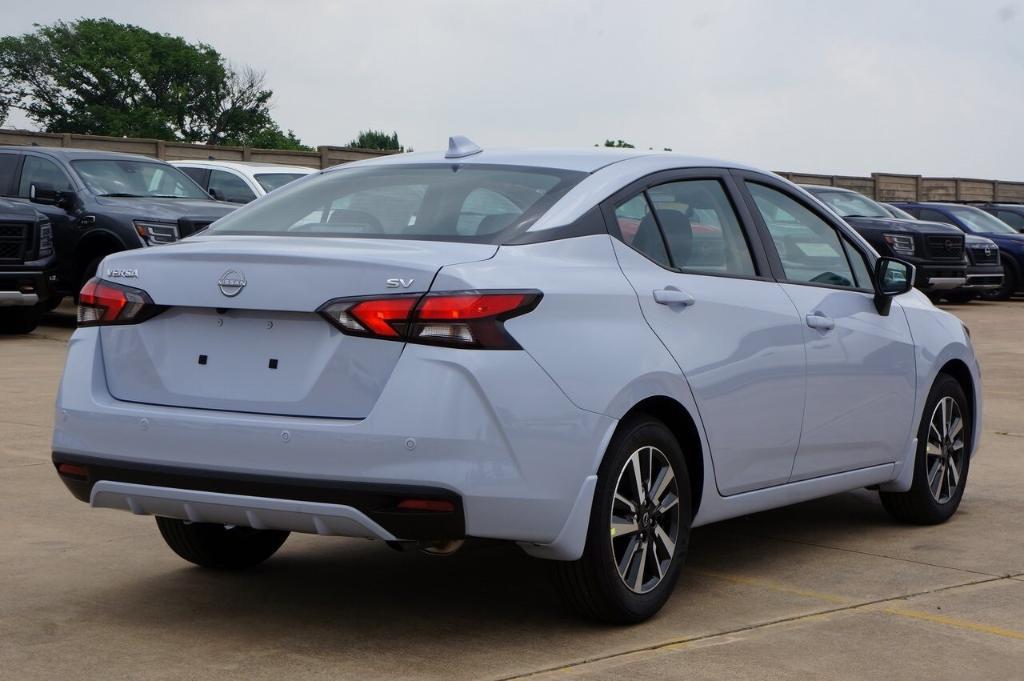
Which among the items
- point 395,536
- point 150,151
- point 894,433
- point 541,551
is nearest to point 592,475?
point 541,551

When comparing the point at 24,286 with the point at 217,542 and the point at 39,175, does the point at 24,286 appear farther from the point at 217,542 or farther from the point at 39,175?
the point at 217,542

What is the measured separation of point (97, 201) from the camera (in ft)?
54.0

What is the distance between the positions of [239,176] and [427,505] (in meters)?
15.7

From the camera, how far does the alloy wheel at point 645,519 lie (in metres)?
5.14

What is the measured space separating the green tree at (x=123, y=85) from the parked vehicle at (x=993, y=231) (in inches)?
2662

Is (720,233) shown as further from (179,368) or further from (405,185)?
(179,368)

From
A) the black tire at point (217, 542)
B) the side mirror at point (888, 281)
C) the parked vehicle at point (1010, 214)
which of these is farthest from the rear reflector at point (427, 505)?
the parked vehicle at point (1010, 214)

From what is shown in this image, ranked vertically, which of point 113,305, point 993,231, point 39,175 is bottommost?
point 113,305

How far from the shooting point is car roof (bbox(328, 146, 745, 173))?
5.66 m

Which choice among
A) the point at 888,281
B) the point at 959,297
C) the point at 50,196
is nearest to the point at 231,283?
the point at 888,281

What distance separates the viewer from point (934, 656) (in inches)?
193

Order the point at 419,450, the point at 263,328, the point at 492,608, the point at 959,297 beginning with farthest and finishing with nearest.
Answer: the point at 959,297 < the point at 492,608 < the point at 263,328 < the point at 419,450

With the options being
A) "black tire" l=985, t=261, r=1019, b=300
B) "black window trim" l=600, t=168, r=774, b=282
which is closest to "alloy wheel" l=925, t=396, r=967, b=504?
"black window trim" l=600, t=168, r=774, b=282

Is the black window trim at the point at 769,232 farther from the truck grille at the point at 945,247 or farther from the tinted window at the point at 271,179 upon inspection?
the truck grille at the point at 945,247
